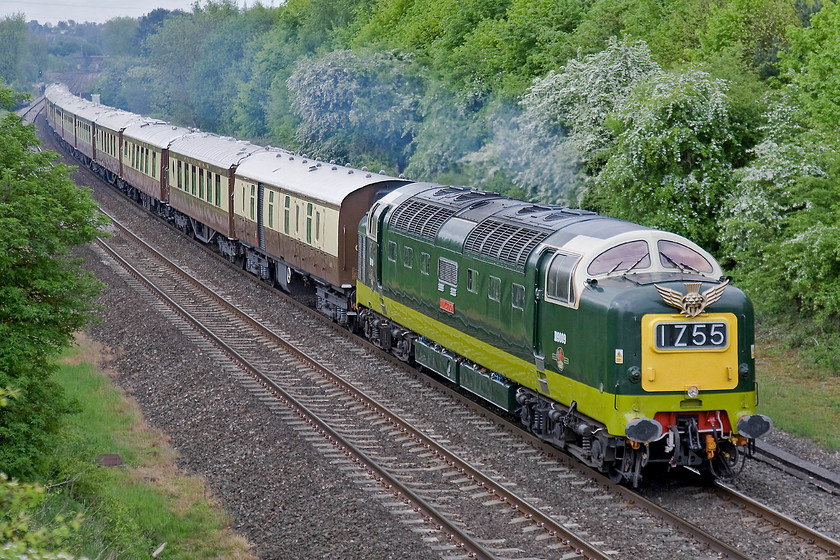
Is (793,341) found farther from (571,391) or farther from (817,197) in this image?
(571,391)

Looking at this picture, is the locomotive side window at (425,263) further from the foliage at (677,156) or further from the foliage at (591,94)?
the foliage at (591,94)

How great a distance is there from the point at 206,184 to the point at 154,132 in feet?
40.3

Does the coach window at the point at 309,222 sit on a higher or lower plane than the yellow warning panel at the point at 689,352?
higher

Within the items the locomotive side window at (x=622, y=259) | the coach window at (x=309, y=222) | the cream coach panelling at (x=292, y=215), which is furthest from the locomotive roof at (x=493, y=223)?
the coach window at (x=309, y=222)

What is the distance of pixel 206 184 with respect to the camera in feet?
113

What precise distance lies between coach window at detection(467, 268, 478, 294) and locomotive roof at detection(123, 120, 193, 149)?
27.4 metres

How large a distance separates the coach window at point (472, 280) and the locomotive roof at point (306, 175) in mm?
7451

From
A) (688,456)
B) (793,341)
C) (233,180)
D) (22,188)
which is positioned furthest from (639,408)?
(233,180)

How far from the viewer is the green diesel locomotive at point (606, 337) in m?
12.5

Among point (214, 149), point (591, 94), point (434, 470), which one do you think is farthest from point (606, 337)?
point (214, 149)

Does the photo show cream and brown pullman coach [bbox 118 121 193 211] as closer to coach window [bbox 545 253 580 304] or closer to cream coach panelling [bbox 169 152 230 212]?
cream coach panelling [bbox 169 152 230 212]

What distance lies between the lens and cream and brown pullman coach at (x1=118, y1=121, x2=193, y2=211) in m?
41.3

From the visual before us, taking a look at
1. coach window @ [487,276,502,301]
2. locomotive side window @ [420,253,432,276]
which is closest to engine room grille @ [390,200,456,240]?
locomotive side window @ [420,253,432,276]

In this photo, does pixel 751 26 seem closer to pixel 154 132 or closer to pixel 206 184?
pixel 206 184
